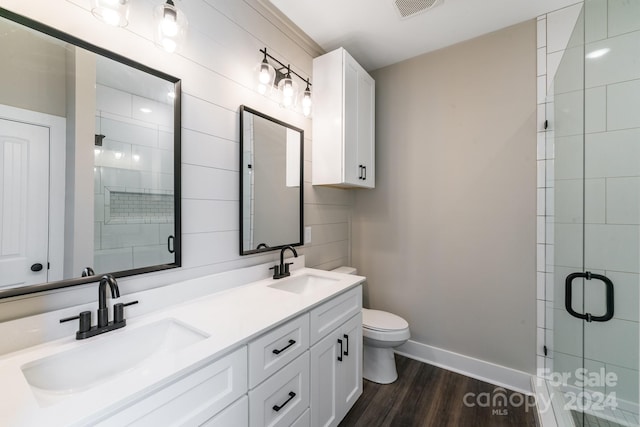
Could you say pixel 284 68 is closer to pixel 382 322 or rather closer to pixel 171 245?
pixel 171 245

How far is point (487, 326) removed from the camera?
203 centimetres

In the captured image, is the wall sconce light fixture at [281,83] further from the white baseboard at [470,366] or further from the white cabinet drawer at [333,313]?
the white baseboard at [470,366]

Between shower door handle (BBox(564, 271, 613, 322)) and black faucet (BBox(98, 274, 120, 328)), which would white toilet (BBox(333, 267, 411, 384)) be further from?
black faucet (BBox(98, 274, 120, 328))

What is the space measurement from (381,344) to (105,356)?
163cm

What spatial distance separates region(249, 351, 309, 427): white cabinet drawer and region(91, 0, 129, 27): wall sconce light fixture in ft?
4.82

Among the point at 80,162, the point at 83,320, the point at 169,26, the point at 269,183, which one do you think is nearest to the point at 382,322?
the point at 269,183

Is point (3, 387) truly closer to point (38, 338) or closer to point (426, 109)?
point (38, 338)

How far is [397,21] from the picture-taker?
6.23 ft

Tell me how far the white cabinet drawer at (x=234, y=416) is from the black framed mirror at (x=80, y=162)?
0.66 metres

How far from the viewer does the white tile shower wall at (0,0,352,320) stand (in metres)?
1.03

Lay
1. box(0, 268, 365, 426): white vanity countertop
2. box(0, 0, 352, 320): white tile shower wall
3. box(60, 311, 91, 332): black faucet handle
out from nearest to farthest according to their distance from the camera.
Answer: box(0, 268, 365, 426): white vanity countertop, box(60, 311, 91, 332): black faucet handle, box(0, 0, 352, 320): white tile shower wall

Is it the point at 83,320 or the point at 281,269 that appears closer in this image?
the point at 83,320

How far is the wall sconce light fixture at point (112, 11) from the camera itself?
37.9 inches

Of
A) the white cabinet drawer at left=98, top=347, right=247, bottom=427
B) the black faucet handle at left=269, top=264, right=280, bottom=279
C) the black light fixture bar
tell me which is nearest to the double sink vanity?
the white cabinet drawer at left=98, top=347, right=247, bottom=427
